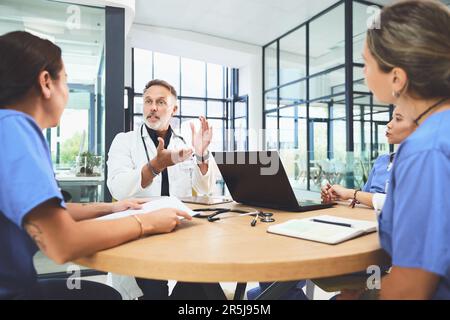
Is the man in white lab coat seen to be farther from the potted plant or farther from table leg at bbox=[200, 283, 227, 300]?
the potted plant

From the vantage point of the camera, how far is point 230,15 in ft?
22.8

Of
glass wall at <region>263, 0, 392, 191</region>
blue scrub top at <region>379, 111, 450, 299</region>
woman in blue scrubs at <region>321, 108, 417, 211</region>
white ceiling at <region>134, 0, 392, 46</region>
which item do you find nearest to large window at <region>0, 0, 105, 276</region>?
woman in blue scrubs at <region>321, 108, 417, 211</region>

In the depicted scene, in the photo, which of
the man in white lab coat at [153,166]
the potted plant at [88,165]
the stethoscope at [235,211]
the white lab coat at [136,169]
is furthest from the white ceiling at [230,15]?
the stethoscope at [235,211]

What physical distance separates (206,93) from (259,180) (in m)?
9.92

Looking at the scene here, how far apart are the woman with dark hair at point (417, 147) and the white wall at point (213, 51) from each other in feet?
23.9

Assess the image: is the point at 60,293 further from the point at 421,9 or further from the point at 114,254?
the point at 421,9

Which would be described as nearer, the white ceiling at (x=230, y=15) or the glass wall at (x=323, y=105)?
the glass wall at (x=323, y=105)

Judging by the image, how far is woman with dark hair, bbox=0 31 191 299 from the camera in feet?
2.57

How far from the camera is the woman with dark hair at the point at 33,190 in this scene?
785 millimetres

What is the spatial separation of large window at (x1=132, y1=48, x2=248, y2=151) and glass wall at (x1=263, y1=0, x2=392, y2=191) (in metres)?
1.58

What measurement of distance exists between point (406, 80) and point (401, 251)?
18.0 inches

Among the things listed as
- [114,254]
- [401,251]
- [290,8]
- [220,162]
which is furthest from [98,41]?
[290,8]

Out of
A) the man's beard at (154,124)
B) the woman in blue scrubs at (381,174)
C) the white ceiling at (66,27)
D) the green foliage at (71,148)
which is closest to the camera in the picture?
the woman in blue scrubs at (381,174)

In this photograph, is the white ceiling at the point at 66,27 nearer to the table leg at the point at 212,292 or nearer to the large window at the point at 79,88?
the large window at the point at 79,88
